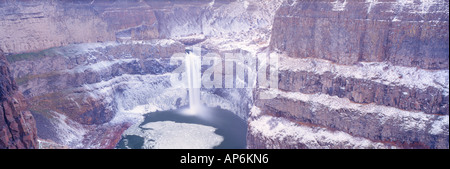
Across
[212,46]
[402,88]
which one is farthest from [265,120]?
[212,46]

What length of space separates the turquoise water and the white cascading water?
285 centimetres

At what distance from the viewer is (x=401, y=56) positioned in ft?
98.2

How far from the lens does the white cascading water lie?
58.2 metres

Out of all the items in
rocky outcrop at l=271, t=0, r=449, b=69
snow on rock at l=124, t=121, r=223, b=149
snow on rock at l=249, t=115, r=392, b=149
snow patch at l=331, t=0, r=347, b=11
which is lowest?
snow on rock at l=124, t=121, r=223, b=149

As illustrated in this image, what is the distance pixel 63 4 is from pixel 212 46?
Result: 24190 millimetres

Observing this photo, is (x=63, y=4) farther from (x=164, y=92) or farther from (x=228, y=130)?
(x=228, y=130)

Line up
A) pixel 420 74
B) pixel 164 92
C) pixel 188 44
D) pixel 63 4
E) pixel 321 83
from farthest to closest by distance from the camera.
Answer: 1. pixel 188 44
2. pixel 164 92
3. pixel 63 4
4. pixel 321 83
5. pixel 420 74

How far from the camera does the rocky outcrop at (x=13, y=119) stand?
23.4 meters

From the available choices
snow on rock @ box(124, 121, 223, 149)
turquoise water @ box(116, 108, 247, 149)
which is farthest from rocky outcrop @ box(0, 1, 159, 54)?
snow on rock @ box(124, 121, 223, 149)

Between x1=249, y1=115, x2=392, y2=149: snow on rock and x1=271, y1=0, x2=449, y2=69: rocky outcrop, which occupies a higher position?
x1=271, y1=0, x2=449, y2=69: rocky outcrop

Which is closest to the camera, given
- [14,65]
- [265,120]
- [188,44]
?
[265,120]

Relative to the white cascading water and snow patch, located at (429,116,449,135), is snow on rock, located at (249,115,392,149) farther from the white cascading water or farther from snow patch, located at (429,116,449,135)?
the white cascading water

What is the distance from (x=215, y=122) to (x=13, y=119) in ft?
93.8

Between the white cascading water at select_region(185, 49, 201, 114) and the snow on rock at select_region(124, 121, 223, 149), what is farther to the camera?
the white cascading water at select_region(185, 49, 201, 114)
